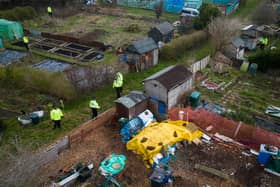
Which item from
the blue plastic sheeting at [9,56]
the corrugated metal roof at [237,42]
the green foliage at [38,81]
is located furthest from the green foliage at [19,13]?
the corrugated metal roof at [237,42]

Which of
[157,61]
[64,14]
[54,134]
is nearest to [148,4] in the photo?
[64,14]

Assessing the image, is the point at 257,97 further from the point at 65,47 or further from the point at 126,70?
the point at 65,47

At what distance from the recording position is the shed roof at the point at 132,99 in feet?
44.7

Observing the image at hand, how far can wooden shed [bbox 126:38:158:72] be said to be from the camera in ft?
63.3

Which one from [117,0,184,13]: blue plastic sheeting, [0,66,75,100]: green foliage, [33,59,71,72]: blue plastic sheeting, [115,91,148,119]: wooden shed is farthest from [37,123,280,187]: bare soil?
[117,0,184,13]: blue plastic sheeting

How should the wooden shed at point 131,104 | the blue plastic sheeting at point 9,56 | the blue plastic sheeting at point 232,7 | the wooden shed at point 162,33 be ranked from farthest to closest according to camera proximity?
the blue plastic sheeting at point 232,7, the wooden shed at point 162,33, the blue plastic sheeting at point 9,56, the wooden shed at point 131,104

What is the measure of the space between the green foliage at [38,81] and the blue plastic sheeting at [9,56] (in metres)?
4.05

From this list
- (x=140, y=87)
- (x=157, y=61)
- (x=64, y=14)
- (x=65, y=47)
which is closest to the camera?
(x=140, y=87)

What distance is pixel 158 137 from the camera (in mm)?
12023

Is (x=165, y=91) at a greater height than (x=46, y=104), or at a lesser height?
greater

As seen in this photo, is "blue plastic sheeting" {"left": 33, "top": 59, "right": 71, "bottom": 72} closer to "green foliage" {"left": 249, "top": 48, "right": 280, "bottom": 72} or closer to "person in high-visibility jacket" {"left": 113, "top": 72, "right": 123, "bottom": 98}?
"person in high-visibility jacket" {"left": 113, "top": 72, "right": 123, "bottom": 98}

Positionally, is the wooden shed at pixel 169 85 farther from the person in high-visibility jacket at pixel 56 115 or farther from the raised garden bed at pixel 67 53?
the raised garden bed at pixel 67 53

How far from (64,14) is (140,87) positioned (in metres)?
17.9

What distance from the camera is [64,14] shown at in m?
31.3
